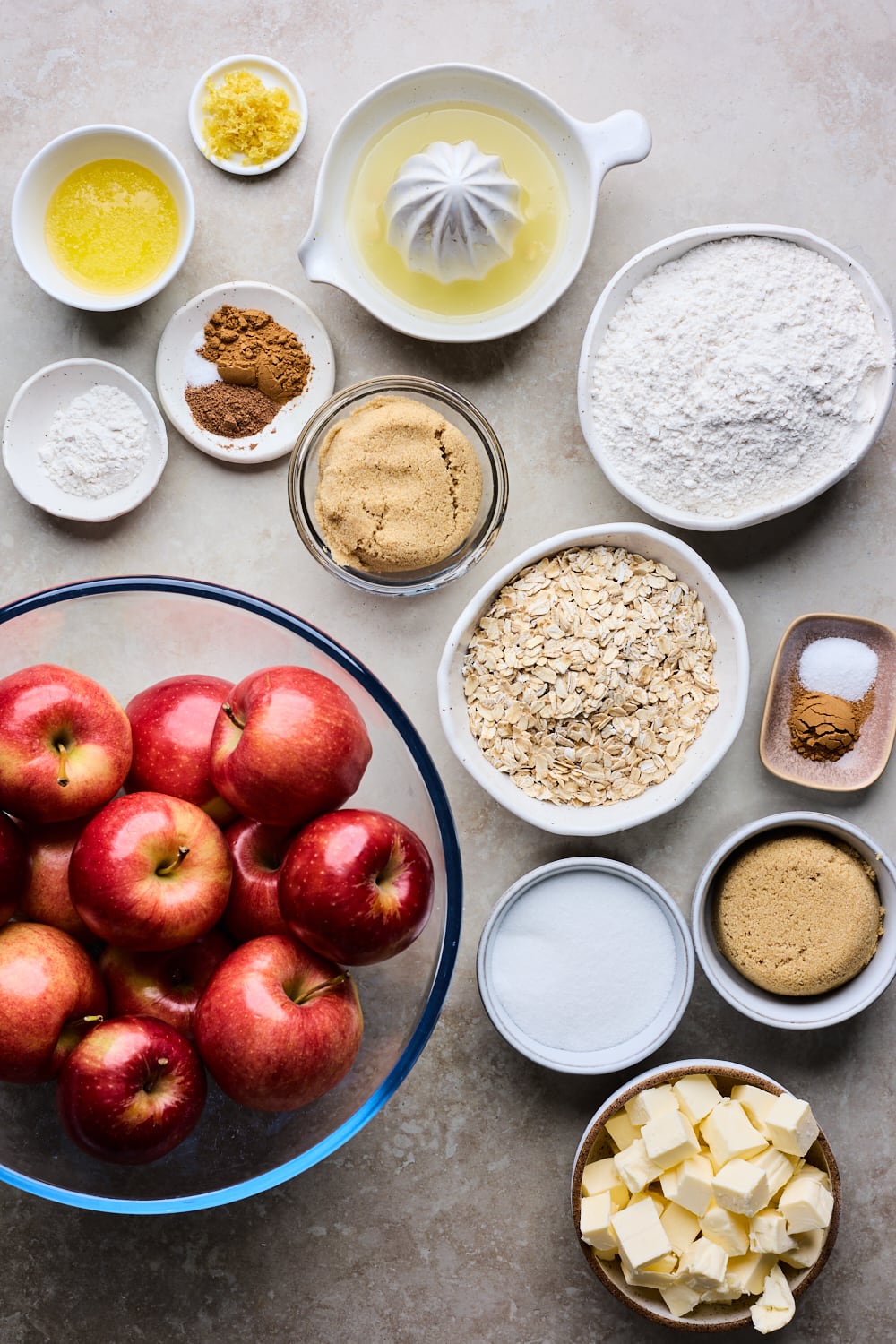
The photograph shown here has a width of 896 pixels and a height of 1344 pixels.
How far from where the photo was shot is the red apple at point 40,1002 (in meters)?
1.08

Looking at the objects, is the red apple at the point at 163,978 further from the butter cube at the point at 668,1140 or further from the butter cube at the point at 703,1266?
the butter cube at the point at 703,1266

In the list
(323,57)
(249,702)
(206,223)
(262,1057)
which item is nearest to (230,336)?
(206,223)

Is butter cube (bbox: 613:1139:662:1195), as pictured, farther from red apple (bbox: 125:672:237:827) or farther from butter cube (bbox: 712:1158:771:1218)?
red apple (bbox: 125:672:237:827)

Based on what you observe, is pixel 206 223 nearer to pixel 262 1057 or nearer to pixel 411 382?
pixel 411 382

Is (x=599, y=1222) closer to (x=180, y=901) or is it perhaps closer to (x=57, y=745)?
(x=180, y=901)

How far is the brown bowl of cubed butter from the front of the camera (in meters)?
1.29

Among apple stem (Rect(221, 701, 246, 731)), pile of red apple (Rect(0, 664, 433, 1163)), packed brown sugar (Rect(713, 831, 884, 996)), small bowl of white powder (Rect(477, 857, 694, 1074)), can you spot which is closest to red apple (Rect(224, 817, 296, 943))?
pile of red apple (Rect(0, 664, 433, 1163))

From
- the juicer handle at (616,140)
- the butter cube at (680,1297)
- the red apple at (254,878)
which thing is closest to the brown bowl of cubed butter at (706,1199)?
the butter cube at (680,1297)

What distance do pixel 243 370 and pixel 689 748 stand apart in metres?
0.83

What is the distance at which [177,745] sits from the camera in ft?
3.93

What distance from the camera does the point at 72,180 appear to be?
1.46 m

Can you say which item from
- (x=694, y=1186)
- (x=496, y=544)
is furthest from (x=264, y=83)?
(x=694, y=1186)

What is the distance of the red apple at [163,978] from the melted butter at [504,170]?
0.95m

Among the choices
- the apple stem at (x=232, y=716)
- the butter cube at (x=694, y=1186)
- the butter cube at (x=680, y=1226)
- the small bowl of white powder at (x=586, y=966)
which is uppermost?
the apple stem at (x=232, y=716)
